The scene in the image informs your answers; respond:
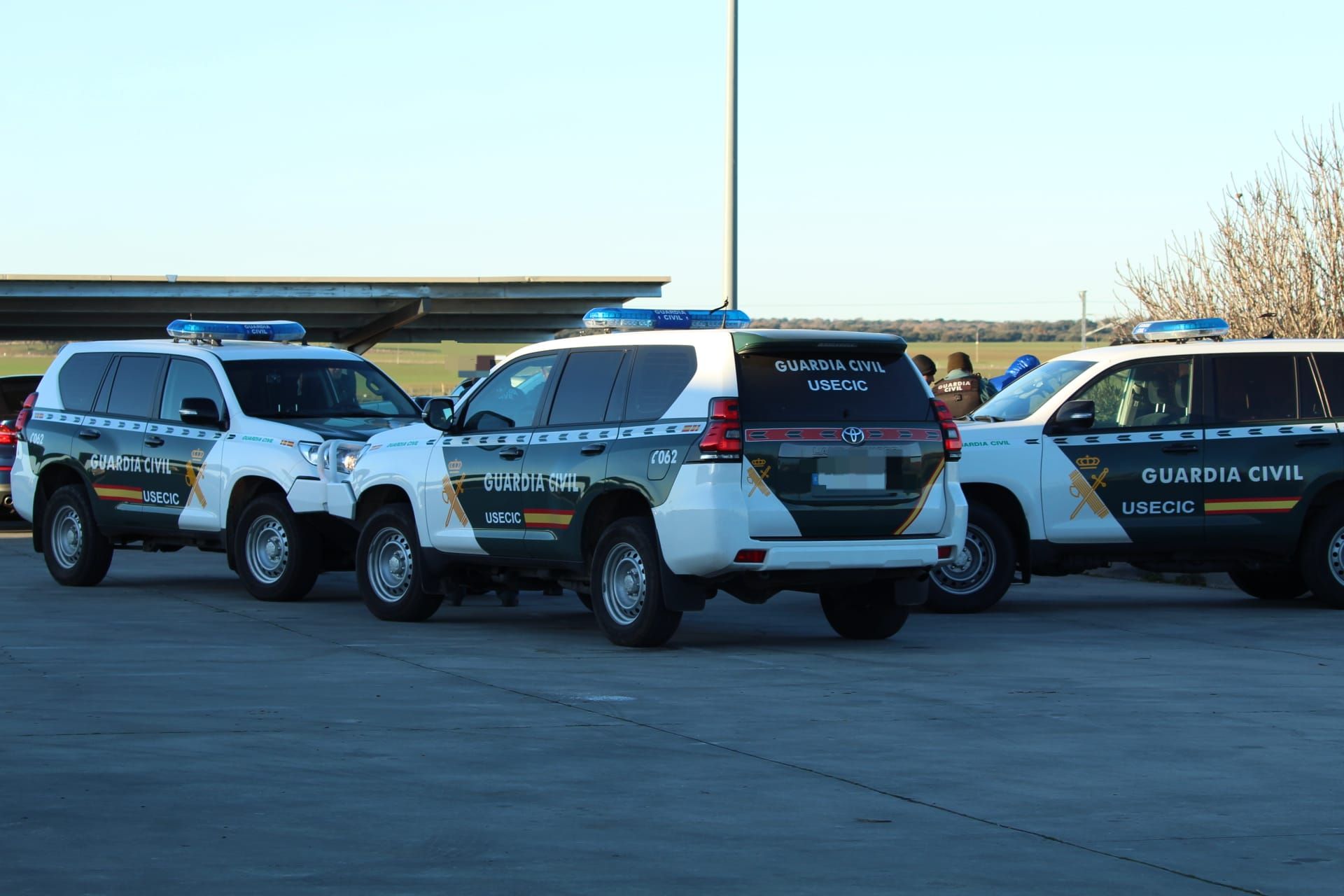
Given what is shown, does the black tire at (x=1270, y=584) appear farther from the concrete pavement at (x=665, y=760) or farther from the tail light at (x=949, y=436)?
the tail light at (x=949, y=436)

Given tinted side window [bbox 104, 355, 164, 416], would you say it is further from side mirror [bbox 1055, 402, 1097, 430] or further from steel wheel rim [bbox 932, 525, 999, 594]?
side mirror [bbox 1055, 402, 1097, 430]

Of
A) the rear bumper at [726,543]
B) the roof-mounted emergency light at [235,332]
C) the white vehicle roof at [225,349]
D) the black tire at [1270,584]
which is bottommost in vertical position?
the black tire at [1270,584]

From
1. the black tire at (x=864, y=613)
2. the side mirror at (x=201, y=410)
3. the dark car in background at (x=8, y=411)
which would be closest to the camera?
the black tire at (x=864, y=613)

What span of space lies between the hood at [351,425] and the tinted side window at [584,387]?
2051 mm

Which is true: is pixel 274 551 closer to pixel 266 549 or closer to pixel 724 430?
pixel 266 549

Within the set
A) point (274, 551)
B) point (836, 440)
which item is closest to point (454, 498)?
point (274, 551)

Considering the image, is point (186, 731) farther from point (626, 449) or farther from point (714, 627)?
point (714, 627)

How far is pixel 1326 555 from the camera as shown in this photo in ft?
46.0

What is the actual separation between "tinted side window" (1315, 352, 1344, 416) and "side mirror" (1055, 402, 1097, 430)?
1.75 metres

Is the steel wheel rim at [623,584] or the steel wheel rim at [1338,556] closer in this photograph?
the steel wheel rim at [623,584]

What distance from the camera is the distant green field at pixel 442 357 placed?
3194 inches

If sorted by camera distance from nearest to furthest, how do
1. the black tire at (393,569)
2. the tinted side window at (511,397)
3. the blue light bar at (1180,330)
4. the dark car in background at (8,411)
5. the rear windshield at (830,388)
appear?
the rear windshield at (830,388), the tinted side window at (511,397), the black tire at (393,569), the blue light bar at (1180,330), the dark car in background at (8,411)

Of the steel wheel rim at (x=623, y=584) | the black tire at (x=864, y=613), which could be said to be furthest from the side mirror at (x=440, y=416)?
the black tire at (x=864, y=613)

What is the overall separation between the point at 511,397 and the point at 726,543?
2.43 m
